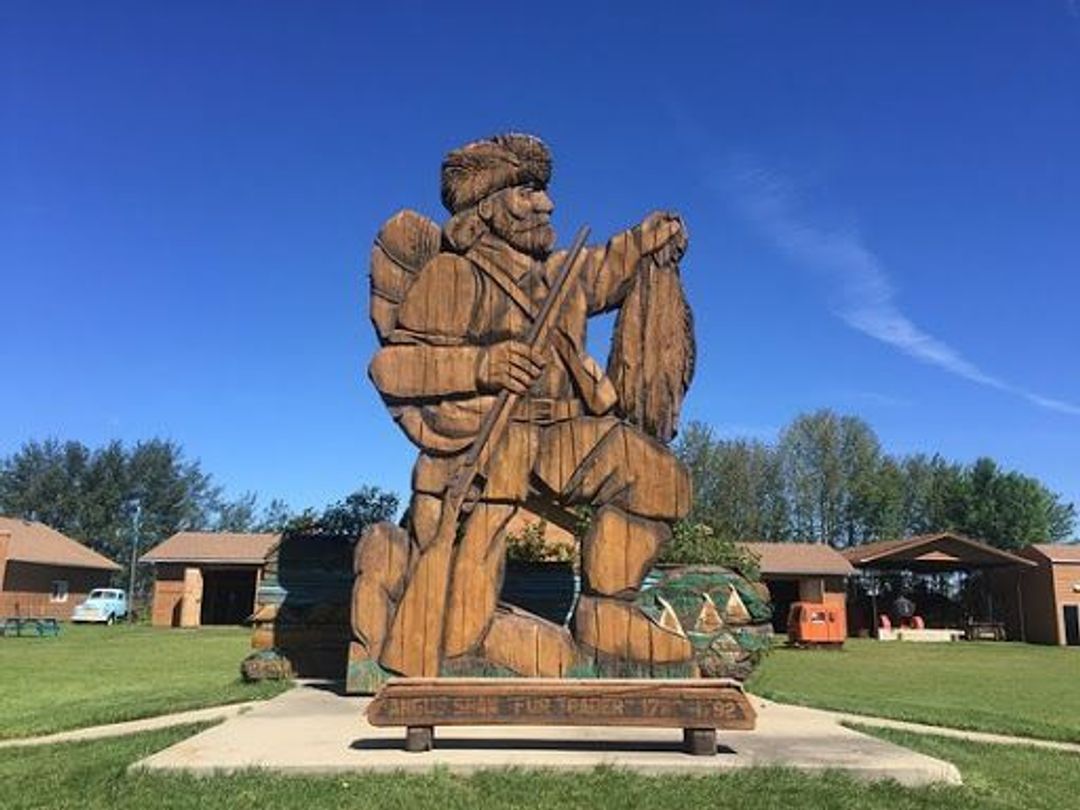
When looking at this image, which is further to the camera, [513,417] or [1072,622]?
[1072,622]

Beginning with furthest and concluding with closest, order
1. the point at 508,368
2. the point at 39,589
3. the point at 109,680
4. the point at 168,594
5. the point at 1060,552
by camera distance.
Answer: the point at 39,589 → the point at 168,594 → the point at 1060,552 → the point at 109,680 → the point at 508,368

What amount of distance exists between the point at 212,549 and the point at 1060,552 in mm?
34671

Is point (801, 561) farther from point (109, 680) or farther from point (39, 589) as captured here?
point (39, 589)

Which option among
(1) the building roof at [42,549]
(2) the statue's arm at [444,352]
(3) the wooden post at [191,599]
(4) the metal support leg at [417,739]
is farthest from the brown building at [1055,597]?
(1) the building roof at [42,549]

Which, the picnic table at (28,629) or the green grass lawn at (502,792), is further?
the picnic table at (28,629)

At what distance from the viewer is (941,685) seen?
17.0 meters

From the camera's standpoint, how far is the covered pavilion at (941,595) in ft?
130

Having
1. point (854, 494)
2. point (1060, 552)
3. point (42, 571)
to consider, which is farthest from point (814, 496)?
point (42, 571)

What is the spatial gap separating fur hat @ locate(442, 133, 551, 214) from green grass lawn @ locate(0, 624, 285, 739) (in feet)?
16.6

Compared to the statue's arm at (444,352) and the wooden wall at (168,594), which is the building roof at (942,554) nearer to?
the wooden wall at (168,594)

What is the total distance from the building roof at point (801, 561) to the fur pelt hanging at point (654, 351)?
1184 inches

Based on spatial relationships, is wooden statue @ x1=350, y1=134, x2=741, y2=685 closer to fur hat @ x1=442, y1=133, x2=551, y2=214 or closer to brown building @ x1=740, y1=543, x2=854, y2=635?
fur hat @ x1=442, y1=133, x2=551, y2=214

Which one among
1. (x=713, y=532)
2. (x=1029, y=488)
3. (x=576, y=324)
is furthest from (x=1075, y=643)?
(x=576, y=324)

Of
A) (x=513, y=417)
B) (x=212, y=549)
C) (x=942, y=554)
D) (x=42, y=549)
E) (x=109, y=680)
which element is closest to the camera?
(x=513, y=417)
